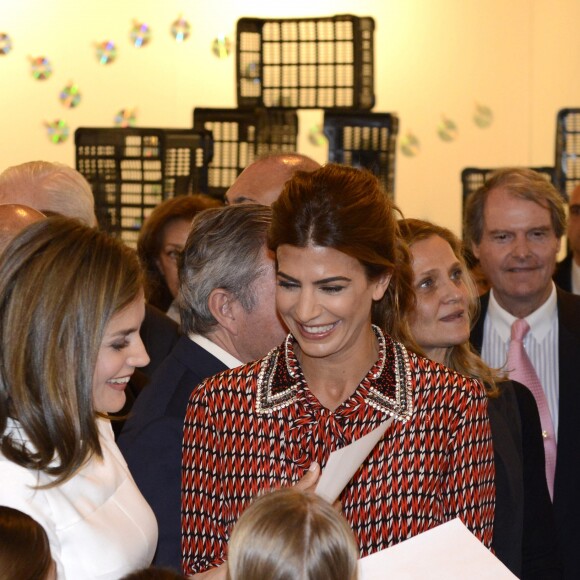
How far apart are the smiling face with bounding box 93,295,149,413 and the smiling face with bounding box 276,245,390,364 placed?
0.31 m

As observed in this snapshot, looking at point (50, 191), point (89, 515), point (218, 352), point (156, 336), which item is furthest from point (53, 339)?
point (50, 191)

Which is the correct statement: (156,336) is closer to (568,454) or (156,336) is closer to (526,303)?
(526,303)

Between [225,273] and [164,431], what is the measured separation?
45 centimetres

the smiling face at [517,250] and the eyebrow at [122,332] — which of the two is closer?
the eyebrow at [122,332]

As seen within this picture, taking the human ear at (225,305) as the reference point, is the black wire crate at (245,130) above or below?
above

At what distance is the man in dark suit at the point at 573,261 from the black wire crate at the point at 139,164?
1675 mm

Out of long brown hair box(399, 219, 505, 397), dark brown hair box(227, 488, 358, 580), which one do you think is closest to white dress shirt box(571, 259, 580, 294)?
long brown hair box(399, 219, 505, 397)

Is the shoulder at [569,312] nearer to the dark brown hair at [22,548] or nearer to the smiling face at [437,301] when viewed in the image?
the smiling face at [437,301]

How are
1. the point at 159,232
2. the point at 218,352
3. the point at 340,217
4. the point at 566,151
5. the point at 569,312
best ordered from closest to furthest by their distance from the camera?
the point at 340,217 → the point at 218,352 → the point at 569,312 → the point at 159,232 → the point at 566,151

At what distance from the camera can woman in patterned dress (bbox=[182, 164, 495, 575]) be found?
2.07 m

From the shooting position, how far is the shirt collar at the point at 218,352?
2473mm

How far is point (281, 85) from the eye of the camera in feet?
17.0

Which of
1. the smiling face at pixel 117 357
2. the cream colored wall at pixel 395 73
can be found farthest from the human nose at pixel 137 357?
the cream colored wall at pixel 395 73

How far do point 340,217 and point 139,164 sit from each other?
3218 mm
